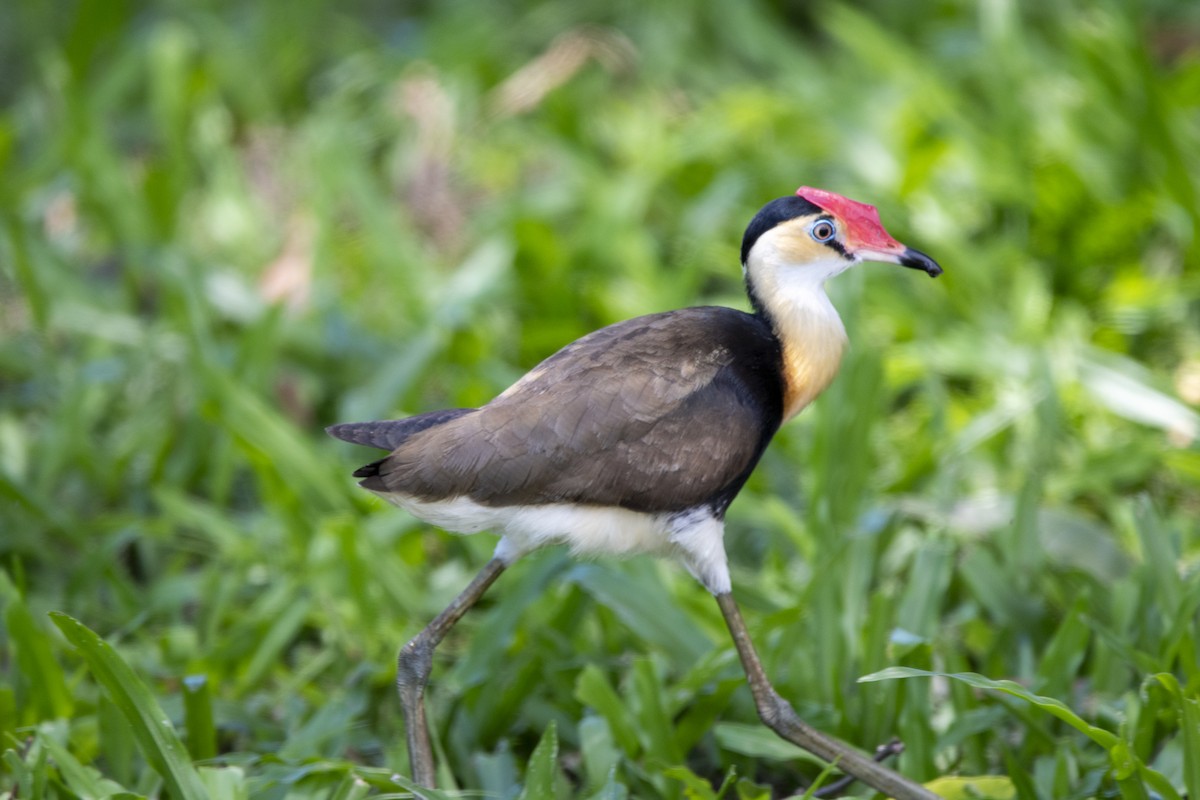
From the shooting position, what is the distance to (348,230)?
583 cm

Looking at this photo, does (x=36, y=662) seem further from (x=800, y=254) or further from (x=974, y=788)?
(x=974, y=788)

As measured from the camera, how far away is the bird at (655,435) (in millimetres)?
2715

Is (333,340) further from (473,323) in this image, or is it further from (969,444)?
(969,444)

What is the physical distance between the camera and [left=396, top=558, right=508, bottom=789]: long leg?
9.68ft

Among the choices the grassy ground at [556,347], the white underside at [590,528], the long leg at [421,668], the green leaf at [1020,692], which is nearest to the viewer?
the green leaf at [1020,692]

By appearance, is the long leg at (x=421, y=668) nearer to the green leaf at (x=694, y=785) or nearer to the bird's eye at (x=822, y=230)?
the green leaf at (x=694, y=785)

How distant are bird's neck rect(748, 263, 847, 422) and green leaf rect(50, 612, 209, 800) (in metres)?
1.44

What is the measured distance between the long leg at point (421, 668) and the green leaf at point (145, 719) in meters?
0.44

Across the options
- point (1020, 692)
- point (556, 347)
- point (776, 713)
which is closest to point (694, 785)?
point (776, 713)

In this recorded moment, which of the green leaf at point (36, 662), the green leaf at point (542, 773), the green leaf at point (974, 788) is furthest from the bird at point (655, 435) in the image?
the green leaf at point (36, 662)

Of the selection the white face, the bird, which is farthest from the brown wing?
the white face

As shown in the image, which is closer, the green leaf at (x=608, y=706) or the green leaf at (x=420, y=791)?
the green leaf at (x=420, y=791)

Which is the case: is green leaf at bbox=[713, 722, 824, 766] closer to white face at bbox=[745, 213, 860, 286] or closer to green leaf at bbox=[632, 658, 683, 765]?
green leaf at bbox=[632, 658, 683, 765]

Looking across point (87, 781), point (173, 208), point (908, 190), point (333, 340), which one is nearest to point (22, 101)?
point (173, 208)
